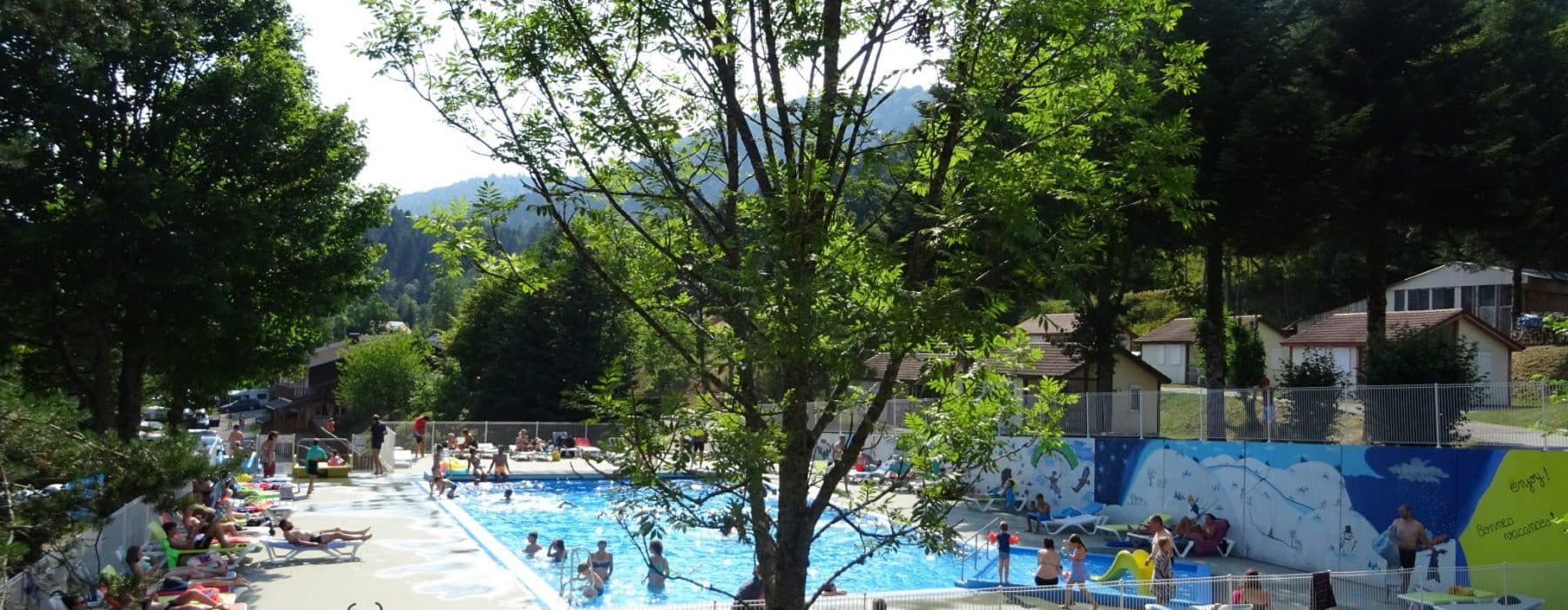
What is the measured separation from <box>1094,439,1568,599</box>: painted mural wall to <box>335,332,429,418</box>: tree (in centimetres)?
5502

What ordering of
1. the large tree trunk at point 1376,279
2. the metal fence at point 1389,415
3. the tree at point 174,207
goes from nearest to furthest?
1. the metal fence at point 1389,415
2. the tree at point 174,207
3. the large tree trunk at point 1376,279

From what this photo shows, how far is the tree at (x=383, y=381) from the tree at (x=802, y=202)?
68.6 meters

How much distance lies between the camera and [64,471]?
954 centimetres

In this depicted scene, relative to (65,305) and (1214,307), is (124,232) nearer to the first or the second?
(65,305)

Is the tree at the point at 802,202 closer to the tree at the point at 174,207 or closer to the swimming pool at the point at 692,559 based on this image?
the swimming pool at the point at 692,559

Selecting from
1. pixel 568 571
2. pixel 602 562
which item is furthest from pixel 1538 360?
pixel 602 562

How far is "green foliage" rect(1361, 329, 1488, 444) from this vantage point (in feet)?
62.2

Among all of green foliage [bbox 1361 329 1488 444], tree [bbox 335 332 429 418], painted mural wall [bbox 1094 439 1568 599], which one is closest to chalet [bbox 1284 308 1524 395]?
green foliage [bbox 1361 329 1488 444]

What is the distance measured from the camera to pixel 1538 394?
57.7 ft

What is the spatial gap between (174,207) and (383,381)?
5335 centimetres

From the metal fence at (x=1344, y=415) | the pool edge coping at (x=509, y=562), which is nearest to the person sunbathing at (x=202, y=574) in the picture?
the pool edge coping at (x=509, y=562)

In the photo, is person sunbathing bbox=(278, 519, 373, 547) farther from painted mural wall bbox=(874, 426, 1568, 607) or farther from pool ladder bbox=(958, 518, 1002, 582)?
painted mural wall bbox=(874, 426, 1568, 607)

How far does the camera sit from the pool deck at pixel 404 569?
15.9 metres

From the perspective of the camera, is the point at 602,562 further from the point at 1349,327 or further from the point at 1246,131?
the point at 1349,327
